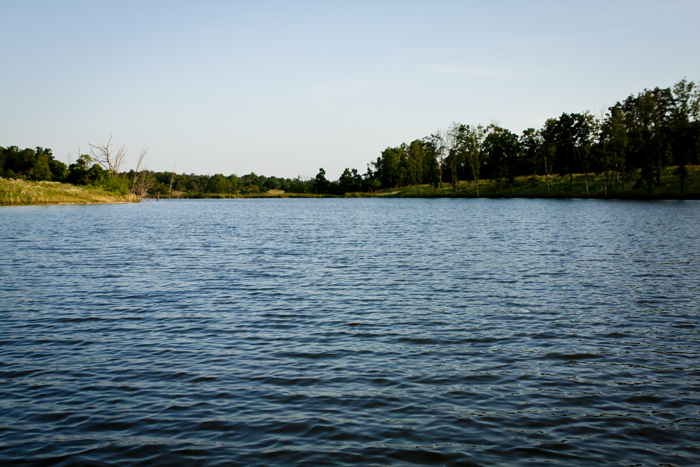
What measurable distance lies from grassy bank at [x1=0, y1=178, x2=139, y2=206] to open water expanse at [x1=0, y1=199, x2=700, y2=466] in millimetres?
91701

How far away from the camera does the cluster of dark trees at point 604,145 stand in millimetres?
108125

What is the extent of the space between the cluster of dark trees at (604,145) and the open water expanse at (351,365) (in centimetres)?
9788

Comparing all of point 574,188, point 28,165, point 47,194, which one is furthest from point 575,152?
point 28,165

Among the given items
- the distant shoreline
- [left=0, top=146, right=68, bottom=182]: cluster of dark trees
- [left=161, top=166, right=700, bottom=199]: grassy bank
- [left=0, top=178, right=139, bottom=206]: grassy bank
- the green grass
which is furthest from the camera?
[left=0, top=146, right=68, bottom=182]: cluster of dark trees

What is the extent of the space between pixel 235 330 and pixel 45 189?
390ft

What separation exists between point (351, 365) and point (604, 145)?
120691mm

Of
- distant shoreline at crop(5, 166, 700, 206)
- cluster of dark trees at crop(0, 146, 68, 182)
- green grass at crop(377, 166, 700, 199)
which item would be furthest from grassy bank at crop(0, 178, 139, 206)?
green grass at crop(377, 166, 700, 199)

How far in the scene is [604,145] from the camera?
115 metres

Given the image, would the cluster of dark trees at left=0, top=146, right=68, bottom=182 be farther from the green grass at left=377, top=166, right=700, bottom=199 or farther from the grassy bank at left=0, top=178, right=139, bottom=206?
the green grass at left=377, top=166, right=700, bottom=199

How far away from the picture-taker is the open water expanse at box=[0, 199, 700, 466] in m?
8.12

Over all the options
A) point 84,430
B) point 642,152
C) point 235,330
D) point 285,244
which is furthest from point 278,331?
point 642,152

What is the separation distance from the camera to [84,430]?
8.66 metres

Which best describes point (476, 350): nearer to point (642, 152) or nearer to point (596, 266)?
point (596, 266)

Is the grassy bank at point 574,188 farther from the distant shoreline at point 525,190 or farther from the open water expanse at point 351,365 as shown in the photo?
the open water expanse at point 351,365
